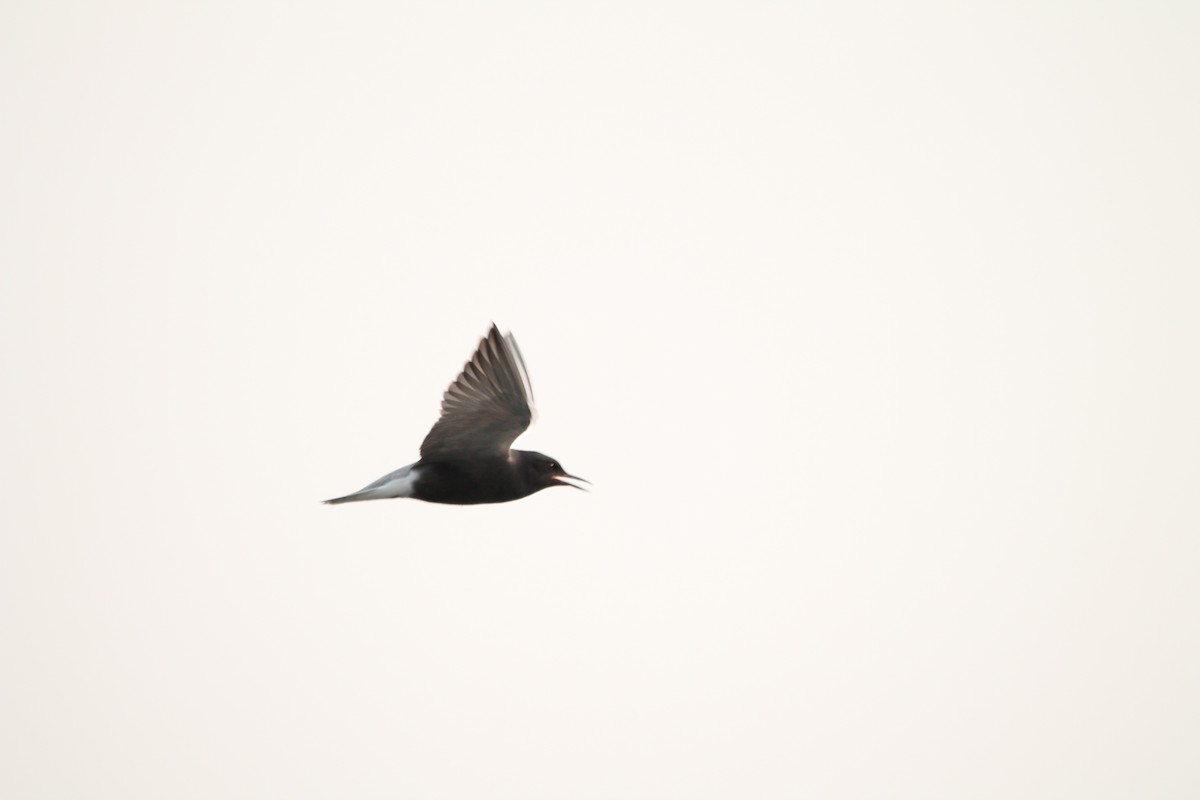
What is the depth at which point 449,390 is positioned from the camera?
10.9 metres

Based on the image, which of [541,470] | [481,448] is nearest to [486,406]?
[481,448]

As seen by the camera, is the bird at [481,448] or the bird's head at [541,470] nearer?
the bird at [481,448]

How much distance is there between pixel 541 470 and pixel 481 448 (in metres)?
0.73

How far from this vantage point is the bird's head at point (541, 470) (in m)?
11.4

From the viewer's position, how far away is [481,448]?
36.9ft

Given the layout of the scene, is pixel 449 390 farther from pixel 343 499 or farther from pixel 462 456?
pixel 343 499

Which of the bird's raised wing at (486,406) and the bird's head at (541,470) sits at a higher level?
the bird's raised wing at (486,406)

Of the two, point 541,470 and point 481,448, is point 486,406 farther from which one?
point 541,470

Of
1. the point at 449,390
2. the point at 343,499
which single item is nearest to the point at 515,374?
the point at 449,390

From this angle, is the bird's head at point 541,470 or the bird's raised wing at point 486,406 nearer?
the bird's raised wing at point 486,406

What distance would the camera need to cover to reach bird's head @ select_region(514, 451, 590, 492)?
37.4ft

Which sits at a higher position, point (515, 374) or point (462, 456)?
point (515, 374)

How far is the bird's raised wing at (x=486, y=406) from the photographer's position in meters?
10.7

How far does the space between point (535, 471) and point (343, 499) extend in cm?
209
